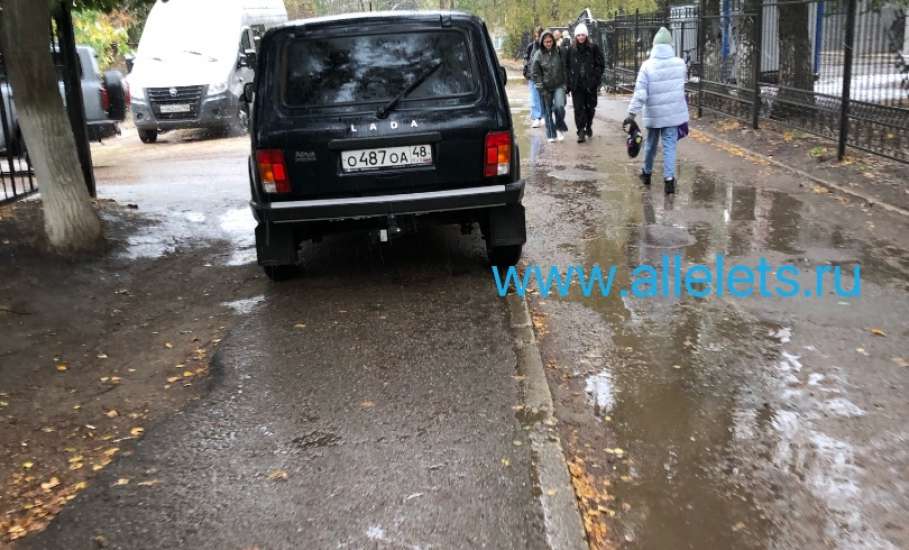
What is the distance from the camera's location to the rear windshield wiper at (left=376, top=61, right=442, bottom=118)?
5.80 meters

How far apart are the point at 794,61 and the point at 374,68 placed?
8706 millimetres

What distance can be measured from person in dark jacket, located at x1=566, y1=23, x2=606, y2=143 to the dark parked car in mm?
7996

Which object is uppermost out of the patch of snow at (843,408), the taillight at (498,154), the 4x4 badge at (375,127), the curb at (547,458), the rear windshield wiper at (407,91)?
the rear windshield wiper at (407,91)

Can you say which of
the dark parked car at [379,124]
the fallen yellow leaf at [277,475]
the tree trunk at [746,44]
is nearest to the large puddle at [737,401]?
the dark parked car at [379,124]

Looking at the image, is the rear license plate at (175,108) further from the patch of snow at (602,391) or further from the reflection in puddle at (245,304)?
the patch of snow at (602,391)

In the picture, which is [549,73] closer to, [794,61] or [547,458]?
[794,61]

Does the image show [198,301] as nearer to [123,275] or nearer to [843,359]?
[123,275]

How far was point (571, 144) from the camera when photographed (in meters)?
14.1

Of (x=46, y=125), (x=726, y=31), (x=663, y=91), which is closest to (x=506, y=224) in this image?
(x=46, y=125)

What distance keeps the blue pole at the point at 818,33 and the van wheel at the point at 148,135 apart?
41.5 ft

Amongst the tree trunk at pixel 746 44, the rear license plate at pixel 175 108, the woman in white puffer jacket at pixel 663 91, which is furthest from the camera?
the rear license plate at pixel 175 108

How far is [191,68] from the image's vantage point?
17.3m

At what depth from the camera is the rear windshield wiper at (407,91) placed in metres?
5.80

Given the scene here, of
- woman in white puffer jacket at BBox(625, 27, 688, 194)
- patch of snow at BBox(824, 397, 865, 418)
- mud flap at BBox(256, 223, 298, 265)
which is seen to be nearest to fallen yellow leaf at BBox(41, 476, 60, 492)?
mud flap at BBox(256, 223, 298, 265)
